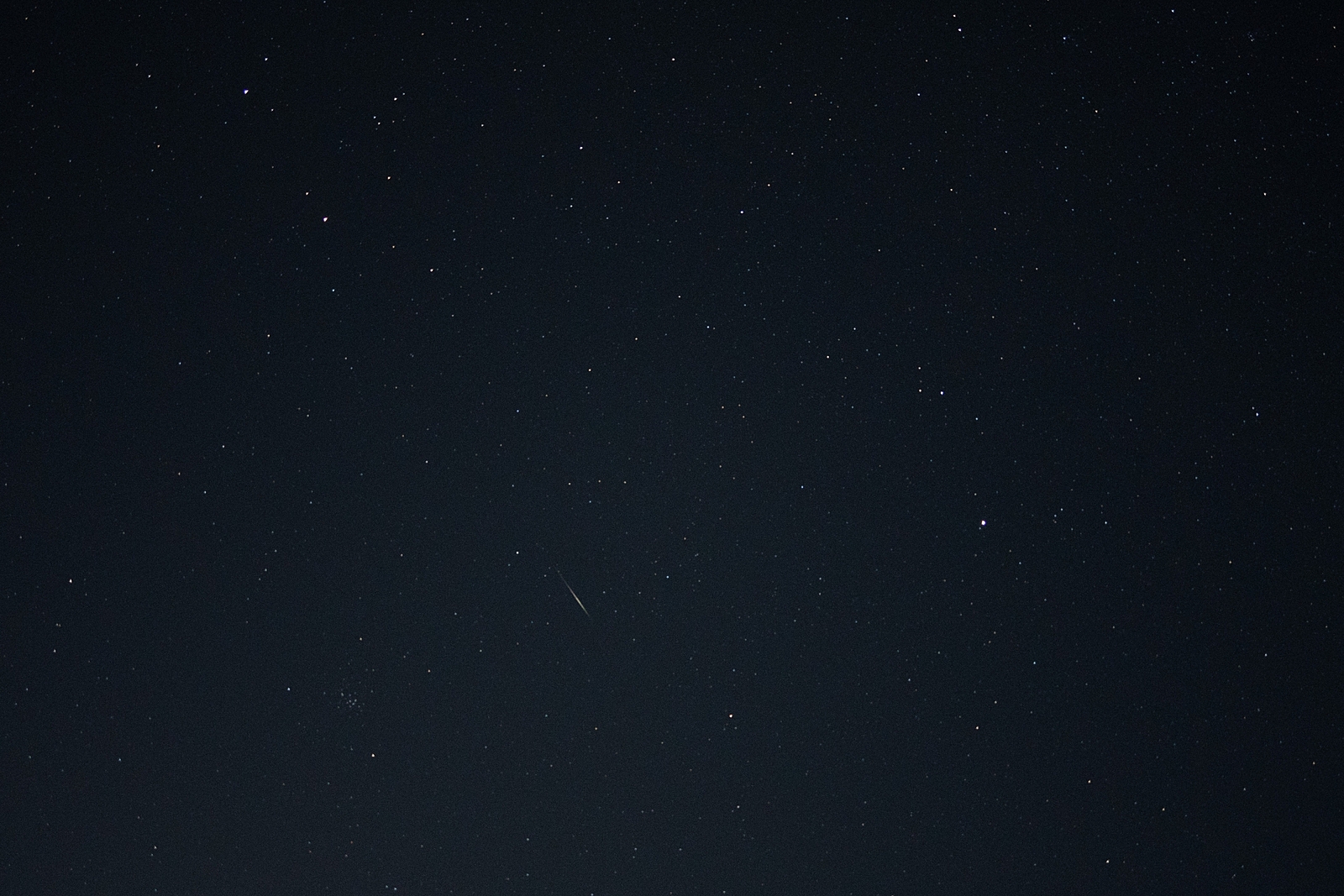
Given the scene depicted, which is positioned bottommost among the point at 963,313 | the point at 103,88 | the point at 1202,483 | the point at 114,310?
the point at 1202,483

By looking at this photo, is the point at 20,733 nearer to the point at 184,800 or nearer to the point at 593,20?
the point at 184,800

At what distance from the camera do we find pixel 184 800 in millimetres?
642

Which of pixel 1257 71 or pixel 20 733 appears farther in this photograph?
pixel 20 733

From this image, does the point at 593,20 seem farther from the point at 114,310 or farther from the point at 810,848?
the point at 810,848

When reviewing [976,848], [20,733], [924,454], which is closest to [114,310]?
[20,733]

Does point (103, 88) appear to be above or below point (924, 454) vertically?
above

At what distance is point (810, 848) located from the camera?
588 millimetres

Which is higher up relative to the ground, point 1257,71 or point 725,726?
point 1257,71

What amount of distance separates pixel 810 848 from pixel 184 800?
401 millimetres

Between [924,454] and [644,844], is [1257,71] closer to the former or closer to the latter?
[924,454]

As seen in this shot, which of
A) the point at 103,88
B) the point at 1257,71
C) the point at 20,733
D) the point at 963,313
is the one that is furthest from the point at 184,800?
the point at 1257,71

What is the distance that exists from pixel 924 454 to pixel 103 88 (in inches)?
22.2

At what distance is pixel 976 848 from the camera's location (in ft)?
1.90

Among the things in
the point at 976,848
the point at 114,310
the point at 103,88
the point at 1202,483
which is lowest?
the point at 976,848
